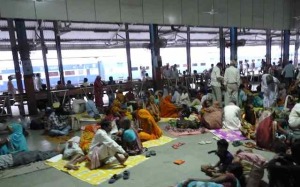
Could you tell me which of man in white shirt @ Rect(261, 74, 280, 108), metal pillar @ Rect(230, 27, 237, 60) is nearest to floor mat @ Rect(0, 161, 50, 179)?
man in white shirt @ Rect(261, 74, 280, 108)

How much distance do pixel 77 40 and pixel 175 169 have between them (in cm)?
1264

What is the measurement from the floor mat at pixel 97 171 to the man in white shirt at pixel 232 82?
4736 mm

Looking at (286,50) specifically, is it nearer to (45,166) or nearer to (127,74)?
(127,74)

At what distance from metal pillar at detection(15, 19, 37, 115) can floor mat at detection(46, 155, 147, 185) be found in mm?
5560

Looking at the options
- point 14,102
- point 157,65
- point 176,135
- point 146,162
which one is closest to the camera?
point 146,162

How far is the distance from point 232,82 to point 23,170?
644cm

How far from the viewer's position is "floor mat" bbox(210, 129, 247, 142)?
18.8 ft

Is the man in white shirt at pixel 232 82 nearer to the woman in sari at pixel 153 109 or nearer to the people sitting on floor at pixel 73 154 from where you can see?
the woman in sari at pixel 153 109

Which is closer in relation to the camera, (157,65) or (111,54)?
(157,65)

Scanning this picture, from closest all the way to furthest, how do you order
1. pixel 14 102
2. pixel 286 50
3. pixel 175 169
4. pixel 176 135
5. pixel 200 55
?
pixel 175 169, pixel 176 135, pixel 14 102, pixel 286 50, pixel 200 55

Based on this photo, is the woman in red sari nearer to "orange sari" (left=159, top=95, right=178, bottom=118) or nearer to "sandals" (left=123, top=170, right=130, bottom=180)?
"orange sari" (left=159, top=95, right=178, bottom=118)

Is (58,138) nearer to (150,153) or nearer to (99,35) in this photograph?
(150,153)

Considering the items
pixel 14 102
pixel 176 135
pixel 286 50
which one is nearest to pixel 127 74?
pixel 14 102

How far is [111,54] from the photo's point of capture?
17.4m
